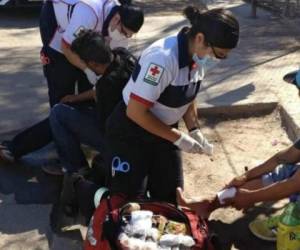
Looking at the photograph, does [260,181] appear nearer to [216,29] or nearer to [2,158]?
[216,29]

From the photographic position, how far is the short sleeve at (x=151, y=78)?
103 inches

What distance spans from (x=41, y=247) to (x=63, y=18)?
146 cm

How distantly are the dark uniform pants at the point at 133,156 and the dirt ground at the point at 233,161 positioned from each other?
0.43 m

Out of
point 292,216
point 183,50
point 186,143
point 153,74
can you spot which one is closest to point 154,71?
point 153,74

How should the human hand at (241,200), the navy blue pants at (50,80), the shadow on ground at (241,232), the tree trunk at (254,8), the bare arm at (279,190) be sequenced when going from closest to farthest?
1. the bare arm at (279,190)
2. the human hand at (241,200)
3. the shadow on ground at (241,232)
4. the navy blue pants at (50,80)
5. the tree trunk at (254,8)

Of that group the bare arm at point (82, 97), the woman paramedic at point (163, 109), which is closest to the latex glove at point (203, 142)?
the woman paramedic at point (163, 109)

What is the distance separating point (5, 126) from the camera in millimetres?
4699

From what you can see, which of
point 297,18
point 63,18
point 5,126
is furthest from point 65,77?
point 297,18

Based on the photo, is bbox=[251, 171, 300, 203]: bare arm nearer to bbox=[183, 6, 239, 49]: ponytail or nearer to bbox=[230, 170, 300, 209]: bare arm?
bbox=[230, 170, 300, 209]: bare arm

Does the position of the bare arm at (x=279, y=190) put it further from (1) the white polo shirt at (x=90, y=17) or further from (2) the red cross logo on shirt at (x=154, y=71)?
(1) the white polo shirt at (x=90, y=17)

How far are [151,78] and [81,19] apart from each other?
1.03m

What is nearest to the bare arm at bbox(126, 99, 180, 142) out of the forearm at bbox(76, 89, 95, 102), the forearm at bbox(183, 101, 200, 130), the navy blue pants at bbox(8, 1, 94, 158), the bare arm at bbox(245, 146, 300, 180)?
the forearm at bbox(183, 101, 200, 130)

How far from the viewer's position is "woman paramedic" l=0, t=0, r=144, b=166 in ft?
11.4

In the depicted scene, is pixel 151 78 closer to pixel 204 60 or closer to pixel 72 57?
pixel 204 60
